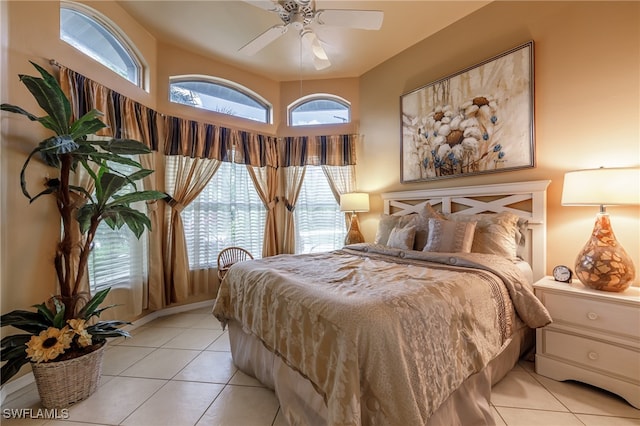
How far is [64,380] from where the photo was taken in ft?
5.25

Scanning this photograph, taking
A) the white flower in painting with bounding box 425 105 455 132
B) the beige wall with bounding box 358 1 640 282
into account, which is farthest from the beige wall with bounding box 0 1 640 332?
the white flower in painting with bounding box 425 105 455 132

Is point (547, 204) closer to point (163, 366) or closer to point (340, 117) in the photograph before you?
point (340, 117)

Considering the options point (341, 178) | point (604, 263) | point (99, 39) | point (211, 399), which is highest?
point (99, 39)

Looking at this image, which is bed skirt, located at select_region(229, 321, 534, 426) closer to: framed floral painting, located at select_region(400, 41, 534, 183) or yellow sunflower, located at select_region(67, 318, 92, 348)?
yellow sunflower, located at select_region(67, 318, 92, 348)

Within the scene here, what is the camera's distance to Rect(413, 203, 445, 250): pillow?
254 cm

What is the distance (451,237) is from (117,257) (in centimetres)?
321

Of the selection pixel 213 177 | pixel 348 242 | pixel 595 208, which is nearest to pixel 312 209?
pixel 348 242

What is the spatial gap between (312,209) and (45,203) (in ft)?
9.43

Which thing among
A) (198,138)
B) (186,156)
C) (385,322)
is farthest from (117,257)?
(385,322)

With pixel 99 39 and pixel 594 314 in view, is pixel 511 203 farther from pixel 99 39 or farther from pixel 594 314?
pixel 99 39

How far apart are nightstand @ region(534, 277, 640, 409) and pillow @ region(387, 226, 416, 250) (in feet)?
3.18

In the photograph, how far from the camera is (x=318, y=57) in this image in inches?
92.6

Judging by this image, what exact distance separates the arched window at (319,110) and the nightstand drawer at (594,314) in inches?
129

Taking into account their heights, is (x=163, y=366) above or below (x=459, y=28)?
below
